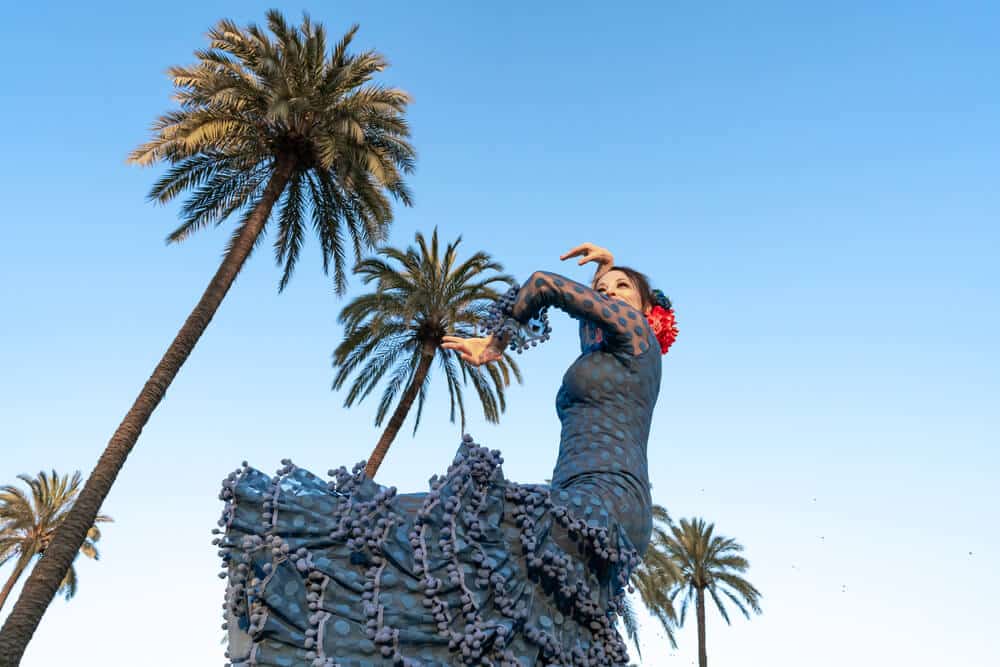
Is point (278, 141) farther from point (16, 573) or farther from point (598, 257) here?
point (16, 573)

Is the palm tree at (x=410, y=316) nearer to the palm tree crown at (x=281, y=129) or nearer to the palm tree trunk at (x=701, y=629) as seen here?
the palm tree crown at (x=281, y=129)

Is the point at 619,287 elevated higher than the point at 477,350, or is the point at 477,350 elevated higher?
the point at 619,287

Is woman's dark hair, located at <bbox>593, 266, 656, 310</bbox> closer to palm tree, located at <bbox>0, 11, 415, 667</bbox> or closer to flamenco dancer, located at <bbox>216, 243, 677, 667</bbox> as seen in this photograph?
flamenco dancer, located at <bbox>216, 243, 677, 667</bbox>

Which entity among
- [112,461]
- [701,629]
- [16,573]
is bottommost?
[112,461]

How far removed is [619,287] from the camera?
16.2 ft

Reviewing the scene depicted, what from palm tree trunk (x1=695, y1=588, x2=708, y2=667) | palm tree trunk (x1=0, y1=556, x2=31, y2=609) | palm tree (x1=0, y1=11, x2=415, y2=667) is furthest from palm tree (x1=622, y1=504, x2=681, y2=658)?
palm tree trunk (x1=0, y1=556, x2=31, y2=609)

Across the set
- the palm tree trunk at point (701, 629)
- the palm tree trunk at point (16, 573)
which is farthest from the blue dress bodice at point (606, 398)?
the palm tree trunk at point (16, 573)

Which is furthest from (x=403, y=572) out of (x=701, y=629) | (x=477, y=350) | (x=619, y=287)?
(x=701, y=629)

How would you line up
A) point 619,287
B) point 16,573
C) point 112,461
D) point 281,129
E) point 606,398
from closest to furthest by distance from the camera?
point 606,398, point 619,287, point 112,461, point 281,129, point 16,573

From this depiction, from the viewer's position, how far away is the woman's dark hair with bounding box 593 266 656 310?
5.04 meters

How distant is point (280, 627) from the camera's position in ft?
9.42

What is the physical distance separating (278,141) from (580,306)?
1158 cm

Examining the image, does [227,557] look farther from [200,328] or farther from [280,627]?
[200,328]

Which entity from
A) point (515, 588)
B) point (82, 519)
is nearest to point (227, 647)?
point (515, 588)
